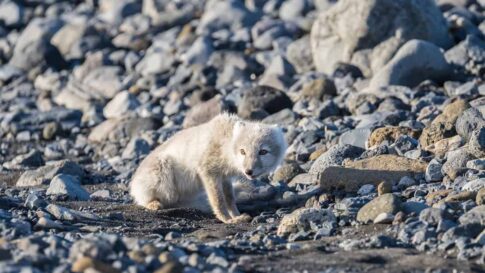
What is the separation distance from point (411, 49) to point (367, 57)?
6.26ft

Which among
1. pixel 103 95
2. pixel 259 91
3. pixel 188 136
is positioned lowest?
pixel 103 95

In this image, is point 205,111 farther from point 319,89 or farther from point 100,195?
point 100,195

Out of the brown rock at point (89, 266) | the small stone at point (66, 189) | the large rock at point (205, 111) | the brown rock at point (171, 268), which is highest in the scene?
the brown rock at point (89, 266)

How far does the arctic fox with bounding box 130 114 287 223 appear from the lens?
9922 millimetres

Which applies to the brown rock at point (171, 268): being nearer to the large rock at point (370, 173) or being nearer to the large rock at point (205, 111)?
the large rock at point (370, 173)

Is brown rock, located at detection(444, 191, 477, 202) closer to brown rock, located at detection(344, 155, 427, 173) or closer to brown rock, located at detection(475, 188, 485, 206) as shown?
brown rock, located at detection(475, 188, 485, 206)

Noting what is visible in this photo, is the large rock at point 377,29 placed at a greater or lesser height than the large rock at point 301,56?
greater

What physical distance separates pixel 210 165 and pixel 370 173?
1.62 metres

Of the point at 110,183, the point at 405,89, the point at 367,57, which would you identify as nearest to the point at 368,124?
the point at 405,89

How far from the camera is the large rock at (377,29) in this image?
701 inches

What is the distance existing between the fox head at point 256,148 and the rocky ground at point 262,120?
44cm

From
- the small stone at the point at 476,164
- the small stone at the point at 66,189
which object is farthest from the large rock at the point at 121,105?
the small stone at the point at 476,164

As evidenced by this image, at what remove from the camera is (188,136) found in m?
10.5

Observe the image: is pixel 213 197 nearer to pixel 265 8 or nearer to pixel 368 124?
pixel 368 124
